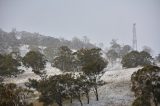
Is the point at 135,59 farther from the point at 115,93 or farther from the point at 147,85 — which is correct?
the point at 147,85

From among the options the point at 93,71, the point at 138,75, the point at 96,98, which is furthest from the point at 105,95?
the point at 138,75

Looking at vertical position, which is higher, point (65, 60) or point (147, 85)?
point (65, 60)

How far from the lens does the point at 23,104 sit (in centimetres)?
5766

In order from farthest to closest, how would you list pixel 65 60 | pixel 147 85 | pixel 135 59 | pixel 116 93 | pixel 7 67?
1. pixel 135 59
2. pixel 65 60
3. pixel 7 67
4. pixel 116 93
5. pixel 147 85

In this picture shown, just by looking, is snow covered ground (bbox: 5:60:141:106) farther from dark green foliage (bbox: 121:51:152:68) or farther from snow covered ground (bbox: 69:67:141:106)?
dark green foliage (bbox: 121:51:152:68)

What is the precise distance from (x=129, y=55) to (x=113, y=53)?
48005 millimetres

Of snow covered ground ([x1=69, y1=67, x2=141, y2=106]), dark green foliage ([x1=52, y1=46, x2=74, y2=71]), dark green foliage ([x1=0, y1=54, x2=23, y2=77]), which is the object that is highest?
dark green foliage ([x1=52, y1=46, x2=74, y2=71])

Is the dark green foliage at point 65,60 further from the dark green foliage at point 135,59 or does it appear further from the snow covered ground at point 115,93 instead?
the dark green foliage at point 135,59

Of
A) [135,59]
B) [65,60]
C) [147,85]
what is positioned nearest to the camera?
[147,85]

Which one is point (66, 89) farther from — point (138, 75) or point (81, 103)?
point (138, 75)

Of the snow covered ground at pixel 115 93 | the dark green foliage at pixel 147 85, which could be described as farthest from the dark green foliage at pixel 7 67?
the dark green foliage at pixel 147 85

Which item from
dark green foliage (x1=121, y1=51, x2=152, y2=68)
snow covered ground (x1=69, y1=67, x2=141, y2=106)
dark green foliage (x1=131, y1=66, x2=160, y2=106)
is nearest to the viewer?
dark green foliage (x1=131, y1=66, x2=160, y2=106)

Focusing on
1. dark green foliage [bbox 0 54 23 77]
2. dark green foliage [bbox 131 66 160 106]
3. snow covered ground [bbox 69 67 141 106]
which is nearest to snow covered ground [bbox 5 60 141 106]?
snow covered ground [bbox 69 67 141 106]

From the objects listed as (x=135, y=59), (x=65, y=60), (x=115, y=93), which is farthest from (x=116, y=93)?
(x=135, y=59)
